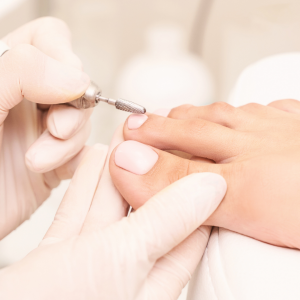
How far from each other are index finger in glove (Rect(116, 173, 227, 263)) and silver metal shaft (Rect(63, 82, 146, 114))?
7.8 inches

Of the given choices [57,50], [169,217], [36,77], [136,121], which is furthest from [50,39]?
[169,217]

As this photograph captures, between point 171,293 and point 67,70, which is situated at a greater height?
point 67,70

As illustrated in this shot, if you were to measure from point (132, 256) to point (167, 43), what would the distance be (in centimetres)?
104

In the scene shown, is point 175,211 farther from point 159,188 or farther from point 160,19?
point 160,19

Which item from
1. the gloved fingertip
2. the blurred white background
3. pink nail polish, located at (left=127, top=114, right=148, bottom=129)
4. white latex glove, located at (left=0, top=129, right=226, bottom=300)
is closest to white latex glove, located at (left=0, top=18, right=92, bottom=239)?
the gloved fingertip

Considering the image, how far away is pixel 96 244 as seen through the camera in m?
0.45

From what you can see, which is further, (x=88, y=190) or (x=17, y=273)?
(x=88, y=190)

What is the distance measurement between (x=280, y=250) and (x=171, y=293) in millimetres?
197

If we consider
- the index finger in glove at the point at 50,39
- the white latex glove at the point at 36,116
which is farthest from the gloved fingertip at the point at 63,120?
the index finger in glove at the point at 50,39

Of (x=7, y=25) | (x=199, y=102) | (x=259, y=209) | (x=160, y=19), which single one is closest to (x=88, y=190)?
(x=259, y=209)

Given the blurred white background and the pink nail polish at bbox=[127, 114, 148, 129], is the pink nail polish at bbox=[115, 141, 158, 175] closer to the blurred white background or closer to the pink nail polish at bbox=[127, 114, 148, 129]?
the pink nail polish at bbox=[127, 114, 148, 129]

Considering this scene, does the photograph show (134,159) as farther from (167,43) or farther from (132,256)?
(167,43)

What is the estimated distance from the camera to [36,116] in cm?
82

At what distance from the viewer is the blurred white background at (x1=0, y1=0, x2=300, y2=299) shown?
124 centimetres
